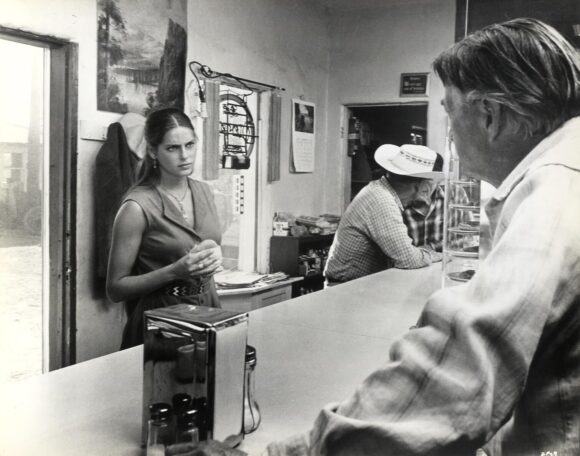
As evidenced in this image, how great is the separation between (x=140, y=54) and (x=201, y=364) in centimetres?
163

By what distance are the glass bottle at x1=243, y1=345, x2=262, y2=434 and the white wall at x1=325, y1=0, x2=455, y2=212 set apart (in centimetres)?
129

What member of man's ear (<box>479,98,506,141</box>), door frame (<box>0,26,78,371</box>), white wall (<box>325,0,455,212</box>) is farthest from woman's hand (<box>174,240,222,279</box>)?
man's ear (<box>479,98,506,141</box>)

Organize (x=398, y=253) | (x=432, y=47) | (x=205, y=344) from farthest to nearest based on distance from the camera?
(x=398, y=253)
(x=432, y=47)
(x=205, y=344)

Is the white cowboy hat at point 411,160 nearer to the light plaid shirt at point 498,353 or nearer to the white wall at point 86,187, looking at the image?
the white wall at point 86,187

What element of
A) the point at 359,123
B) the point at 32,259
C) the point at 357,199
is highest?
the point at 359,123

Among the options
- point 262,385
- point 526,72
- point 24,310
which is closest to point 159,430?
point 262,385

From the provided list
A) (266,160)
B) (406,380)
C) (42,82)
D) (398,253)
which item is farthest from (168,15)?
(406,380)

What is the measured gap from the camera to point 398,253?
202 centimetres

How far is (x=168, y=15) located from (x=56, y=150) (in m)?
0.72

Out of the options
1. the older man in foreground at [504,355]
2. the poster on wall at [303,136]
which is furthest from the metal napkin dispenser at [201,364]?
the poster on wall at [303,136]

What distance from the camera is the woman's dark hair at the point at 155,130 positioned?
2.00 meters

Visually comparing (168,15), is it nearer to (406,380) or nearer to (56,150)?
(56,150)

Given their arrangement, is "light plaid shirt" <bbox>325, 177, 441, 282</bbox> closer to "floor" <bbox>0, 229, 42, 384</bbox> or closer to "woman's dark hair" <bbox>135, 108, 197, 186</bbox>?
"woman's dark hair" <bbox>135, 108, 197, 186</bbox>

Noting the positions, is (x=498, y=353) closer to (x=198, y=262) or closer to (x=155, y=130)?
(x=198, y=262)
